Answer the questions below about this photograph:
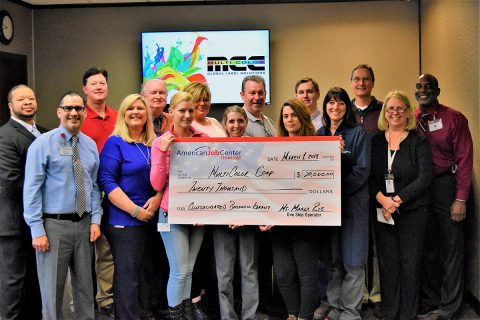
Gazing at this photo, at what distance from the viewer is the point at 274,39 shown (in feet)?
18.5

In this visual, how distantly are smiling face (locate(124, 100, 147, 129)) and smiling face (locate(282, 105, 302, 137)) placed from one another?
83 cm

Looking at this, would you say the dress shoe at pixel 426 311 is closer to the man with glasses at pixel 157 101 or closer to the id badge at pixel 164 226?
the id badge at pixel 164 226

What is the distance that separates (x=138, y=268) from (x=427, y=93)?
221cm

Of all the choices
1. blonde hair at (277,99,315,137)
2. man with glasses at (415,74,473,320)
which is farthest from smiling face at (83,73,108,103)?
man with glasses at (415,74,473,320)

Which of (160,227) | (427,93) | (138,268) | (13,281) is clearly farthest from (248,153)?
(13,281)

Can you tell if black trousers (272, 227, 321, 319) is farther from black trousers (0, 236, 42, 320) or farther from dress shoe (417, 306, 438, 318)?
black trousers (0, 236, 42, 320)

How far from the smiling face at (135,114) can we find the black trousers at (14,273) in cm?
94

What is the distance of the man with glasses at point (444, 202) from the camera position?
10.1ft

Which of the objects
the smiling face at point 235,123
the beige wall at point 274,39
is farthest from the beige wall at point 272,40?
the smiling face at point 235,123

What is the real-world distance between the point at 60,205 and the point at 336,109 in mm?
1657

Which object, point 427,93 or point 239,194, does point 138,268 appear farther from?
point 427,93

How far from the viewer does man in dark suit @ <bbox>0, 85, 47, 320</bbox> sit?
2719mm

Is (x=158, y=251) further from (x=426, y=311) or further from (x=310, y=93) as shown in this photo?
(x=426, y=311)

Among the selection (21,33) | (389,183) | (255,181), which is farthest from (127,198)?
(21,33)
